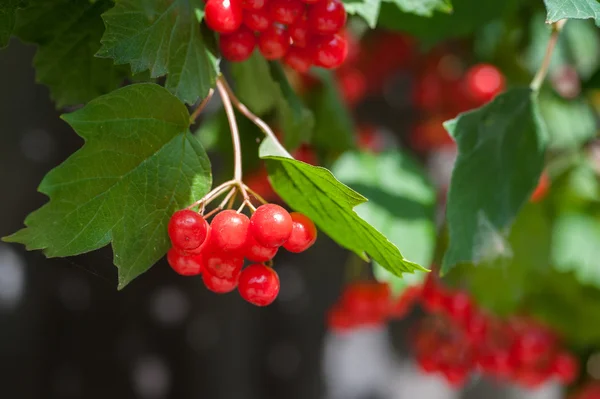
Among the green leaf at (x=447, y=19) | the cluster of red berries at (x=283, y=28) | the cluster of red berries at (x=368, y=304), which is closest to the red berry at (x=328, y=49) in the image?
the cluster of red berries at (x=283, y=28)

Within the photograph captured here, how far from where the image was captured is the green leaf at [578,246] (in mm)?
1187

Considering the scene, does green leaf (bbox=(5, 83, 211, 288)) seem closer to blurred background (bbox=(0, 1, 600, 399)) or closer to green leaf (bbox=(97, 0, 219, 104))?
green leaf (bbox=(97, 0, 219, 104))

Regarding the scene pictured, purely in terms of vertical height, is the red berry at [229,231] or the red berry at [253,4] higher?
the red berry at [253,4]

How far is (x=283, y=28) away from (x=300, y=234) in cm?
18

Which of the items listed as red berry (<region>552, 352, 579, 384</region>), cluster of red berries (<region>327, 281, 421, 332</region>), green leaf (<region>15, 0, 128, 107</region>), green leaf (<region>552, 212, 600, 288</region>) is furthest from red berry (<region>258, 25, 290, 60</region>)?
red berry (<region>552, 352, 579, 384</region>)

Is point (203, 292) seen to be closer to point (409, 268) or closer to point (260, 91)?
point (260, 91)

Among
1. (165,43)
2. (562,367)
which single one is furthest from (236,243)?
(562,367)

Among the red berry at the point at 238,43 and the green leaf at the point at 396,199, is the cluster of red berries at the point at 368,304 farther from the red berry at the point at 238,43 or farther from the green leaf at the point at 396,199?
the red berry at the point at 238,43

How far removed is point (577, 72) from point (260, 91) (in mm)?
883

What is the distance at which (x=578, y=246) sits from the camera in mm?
1196

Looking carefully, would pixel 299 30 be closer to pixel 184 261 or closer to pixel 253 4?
pixel 253 4

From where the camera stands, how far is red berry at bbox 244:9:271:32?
21.0 inches

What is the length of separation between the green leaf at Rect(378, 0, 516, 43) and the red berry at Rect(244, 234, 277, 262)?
0.45m

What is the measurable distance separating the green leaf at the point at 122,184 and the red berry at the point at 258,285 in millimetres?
66
